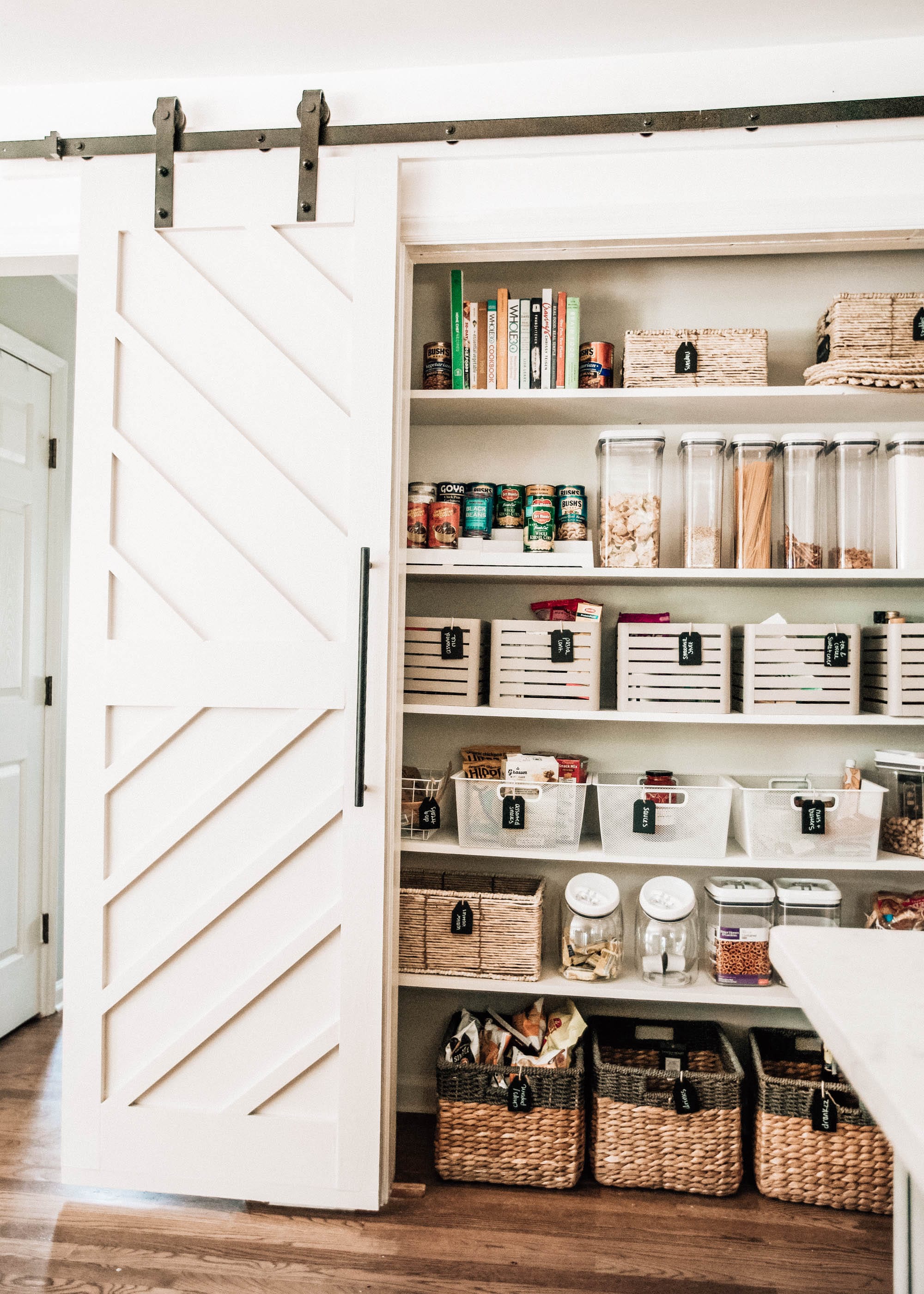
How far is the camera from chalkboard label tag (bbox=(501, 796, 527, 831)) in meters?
2.19

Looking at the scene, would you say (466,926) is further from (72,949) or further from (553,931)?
(72,949)

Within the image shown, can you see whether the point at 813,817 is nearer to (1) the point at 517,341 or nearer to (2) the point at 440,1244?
(2) the point at 440,1244

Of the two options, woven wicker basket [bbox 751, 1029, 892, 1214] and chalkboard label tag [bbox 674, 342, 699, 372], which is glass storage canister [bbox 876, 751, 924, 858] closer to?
woven wicker basket [bbox 751, 1029, 892, 1214]

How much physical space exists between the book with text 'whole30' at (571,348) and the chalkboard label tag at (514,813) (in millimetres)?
1051

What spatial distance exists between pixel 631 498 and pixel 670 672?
1.47 feet

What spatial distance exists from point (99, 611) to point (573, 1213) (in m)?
1.78

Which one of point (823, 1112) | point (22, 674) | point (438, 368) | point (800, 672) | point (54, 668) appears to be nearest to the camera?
point (823, 1112)

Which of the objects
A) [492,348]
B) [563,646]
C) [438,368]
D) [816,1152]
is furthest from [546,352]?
[816,1152]

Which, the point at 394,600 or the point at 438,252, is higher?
the point at 438,252

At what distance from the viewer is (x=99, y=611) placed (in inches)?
78.7

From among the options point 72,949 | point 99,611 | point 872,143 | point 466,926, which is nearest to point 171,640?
point 99,611

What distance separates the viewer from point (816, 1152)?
6.77ft

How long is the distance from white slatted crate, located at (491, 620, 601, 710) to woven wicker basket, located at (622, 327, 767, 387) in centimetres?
64

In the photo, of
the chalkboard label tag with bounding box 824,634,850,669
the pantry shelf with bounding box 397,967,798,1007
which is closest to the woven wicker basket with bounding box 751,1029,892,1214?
the pantry shelf with bounding box 397,967,798,1007
